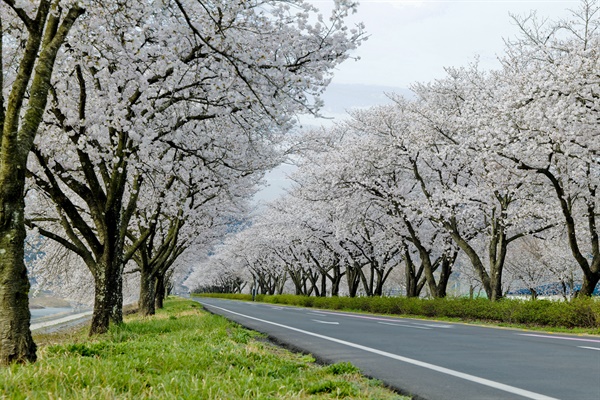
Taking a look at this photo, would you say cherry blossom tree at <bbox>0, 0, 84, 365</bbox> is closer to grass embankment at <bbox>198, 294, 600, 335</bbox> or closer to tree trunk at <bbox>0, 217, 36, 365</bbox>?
tree trunk at <bbox>0, 217, 36, 365</bbox>

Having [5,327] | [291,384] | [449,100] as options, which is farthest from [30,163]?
[449,100]

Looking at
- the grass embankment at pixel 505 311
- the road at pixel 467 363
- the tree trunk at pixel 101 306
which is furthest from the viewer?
the grass embankment at pixel 505 311

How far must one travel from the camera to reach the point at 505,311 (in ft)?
57.0

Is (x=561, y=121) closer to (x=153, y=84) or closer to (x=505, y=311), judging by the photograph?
(x=505, y=311)

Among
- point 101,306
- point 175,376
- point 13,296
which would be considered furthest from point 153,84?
point 175,376

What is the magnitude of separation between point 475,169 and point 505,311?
6651 mm

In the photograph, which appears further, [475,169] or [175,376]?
[475,169]

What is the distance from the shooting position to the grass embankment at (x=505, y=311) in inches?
558

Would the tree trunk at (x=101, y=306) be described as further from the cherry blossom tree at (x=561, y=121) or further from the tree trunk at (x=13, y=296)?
the cherry blossom tree at (x=561, y=121)

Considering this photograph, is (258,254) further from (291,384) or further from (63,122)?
(291,384)

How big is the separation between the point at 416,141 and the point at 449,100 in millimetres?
3428

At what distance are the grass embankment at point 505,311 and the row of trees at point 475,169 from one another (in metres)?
2.11

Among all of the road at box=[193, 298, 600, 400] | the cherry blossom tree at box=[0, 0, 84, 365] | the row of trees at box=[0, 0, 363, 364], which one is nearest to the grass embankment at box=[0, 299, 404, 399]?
the cherry blossom tree at box=[0, 0, 84, 365]

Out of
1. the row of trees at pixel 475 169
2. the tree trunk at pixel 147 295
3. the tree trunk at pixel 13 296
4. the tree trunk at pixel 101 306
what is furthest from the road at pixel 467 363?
the tree trunk at pixel 147 295
